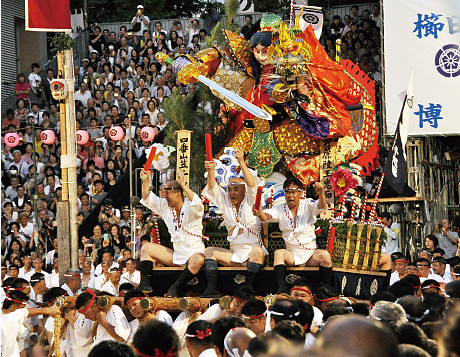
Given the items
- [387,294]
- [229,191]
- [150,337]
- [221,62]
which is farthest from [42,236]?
[150,337]

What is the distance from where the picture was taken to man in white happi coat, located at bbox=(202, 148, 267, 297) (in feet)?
31.0

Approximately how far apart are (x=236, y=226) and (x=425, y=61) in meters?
7.23

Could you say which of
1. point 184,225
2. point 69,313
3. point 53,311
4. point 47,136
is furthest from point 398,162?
point 47,136

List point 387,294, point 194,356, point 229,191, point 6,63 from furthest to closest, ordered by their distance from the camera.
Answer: point 6,63, point 229,191, point 387,294, point 194,356

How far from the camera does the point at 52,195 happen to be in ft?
56.0

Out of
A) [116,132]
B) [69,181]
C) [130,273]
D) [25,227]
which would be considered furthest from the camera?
[116,132]

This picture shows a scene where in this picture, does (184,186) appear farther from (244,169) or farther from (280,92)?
(280,92)

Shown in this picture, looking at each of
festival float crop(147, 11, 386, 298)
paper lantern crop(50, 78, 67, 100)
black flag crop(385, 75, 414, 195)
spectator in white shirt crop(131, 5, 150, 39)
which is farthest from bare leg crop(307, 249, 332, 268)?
spectator in white shirt crop(131, 5, 150, 39)

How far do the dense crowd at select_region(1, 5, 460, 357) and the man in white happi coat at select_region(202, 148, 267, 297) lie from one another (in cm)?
3

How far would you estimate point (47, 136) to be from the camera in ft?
56.4

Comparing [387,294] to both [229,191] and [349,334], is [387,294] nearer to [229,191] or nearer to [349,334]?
[229,191]

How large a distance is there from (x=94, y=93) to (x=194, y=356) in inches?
538

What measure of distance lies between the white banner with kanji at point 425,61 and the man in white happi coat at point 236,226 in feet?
20.3

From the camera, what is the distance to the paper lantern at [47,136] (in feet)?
56.4
